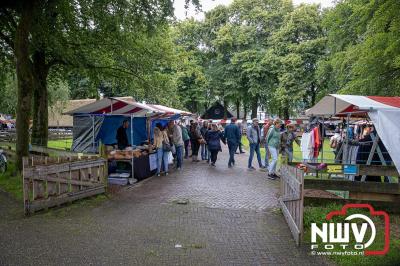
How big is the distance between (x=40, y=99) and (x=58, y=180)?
31.1ft

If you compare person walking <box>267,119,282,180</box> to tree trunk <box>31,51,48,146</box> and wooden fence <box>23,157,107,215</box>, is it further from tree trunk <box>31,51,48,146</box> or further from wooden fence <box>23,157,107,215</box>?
tree trunk <box>31,51,48,146</box>

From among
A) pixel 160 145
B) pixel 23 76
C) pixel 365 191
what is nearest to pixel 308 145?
pixel 160 145

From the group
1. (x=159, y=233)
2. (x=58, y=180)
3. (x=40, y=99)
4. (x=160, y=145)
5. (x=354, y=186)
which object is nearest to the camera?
(x=159, y=233)

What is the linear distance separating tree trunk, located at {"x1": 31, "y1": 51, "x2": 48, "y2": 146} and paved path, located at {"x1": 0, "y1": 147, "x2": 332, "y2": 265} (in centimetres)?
737

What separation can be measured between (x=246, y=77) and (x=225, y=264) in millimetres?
38902

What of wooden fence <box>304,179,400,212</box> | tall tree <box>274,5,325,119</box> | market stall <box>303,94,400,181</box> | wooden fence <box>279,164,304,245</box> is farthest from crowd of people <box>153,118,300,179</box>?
tall tree <box>274,5,325,119</box>

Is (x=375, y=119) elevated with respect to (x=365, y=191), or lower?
elevated

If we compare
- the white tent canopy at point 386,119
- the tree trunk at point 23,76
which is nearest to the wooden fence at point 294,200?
the white tent canopy at point 386,119

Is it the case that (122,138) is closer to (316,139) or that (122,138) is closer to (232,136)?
(232,136)

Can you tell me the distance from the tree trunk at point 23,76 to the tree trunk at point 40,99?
441 cm

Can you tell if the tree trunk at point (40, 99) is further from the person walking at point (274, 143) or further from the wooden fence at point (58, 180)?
the person walking at point (274, 143)

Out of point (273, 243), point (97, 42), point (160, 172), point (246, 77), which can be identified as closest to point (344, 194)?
point (273, 243)

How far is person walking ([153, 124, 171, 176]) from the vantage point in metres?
12.8

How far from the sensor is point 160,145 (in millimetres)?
12797
